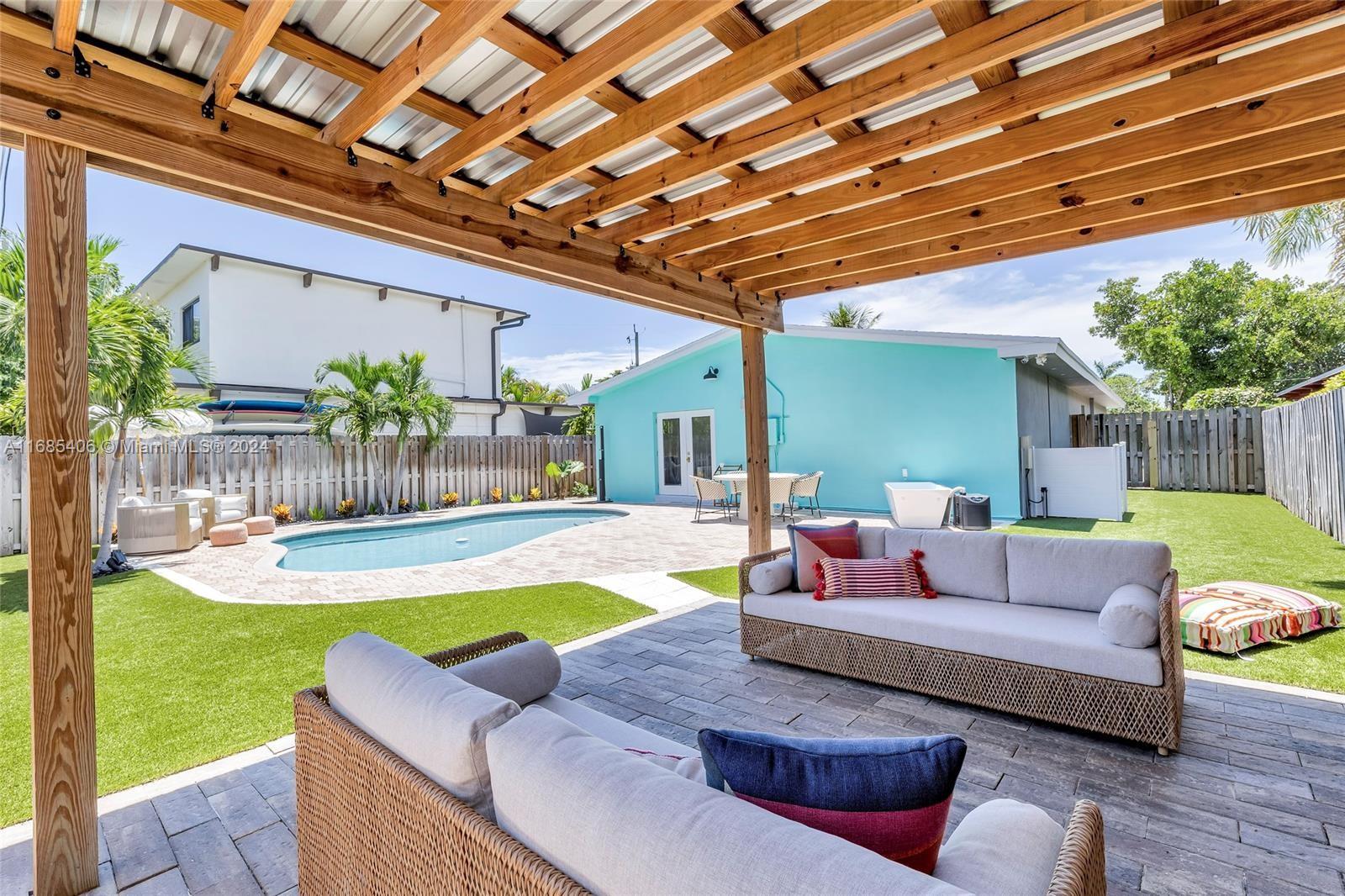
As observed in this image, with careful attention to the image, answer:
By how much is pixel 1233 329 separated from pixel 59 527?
99.9 ft

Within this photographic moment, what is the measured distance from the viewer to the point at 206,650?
4.39 metres

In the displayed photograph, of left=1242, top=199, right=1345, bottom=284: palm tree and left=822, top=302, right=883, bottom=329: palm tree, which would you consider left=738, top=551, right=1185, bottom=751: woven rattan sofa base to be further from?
left=822, top=302, right=883, bottom=329: palm tree

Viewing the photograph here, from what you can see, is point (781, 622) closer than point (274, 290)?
Yes

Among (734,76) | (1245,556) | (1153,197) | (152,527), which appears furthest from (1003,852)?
(152,527)

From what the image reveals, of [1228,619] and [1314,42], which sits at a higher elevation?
[1314,42]

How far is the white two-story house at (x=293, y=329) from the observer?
1337 centimetres

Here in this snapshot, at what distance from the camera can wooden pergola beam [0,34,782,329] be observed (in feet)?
6.37

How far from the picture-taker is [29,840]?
2338 mm

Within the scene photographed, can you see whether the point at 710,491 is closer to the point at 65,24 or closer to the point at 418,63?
the point at 418,63

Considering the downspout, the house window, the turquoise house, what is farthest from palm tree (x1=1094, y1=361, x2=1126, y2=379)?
the house window

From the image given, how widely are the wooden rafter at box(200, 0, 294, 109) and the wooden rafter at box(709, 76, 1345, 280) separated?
Answer: 9.25 ft

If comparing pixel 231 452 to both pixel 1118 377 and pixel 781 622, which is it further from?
pixel 1118 377

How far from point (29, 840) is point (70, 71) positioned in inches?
106

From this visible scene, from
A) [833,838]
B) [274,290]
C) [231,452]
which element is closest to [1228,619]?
[833,838]
